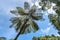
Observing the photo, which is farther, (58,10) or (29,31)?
(29,31)

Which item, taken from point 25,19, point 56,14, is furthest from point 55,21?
point 25,19

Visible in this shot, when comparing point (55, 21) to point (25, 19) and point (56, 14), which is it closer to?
point (56, 14)

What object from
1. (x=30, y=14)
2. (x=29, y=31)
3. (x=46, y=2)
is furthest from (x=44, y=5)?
(x=29, y=31)

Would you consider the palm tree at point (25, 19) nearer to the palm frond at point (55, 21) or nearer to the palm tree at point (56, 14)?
the palm tree at point (56, 14)

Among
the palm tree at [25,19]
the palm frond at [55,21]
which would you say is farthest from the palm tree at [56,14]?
the palm tree at [25,19]

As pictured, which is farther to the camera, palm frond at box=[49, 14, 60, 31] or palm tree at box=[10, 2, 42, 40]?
palm tree at box=[10, 2, 42, 40]

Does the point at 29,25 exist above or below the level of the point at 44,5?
below

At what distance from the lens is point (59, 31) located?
15195 mm

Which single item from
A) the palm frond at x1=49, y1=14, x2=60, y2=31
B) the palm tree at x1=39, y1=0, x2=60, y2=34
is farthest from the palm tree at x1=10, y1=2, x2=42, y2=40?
the palm frond at x1=49, y1=14, x2=60, y2=31

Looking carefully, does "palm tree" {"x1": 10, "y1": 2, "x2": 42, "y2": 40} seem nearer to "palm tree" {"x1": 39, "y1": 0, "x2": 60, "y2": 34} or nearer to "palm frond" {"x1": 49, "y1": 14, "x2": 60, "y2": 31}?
"palm tree" {"x1": 39, "y1": 0, "x2": 60, "y2": 34}

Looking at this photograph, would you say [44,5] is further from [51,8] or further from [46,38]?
[46,38]

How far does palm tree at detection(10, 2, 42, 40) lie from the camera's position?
639 inches

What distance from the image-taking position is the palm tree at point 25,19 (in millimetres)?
16230

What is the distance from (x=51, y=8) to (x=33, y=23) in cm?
Answer: 189
